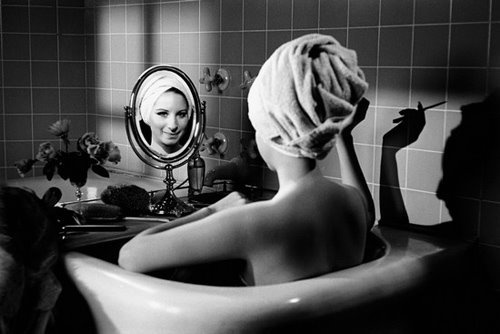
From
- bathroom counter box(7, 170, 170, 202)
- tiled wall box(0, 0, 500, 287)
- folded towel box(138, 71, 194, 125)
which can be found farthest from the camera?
bathroom counter box(7, 170, 170, 202)

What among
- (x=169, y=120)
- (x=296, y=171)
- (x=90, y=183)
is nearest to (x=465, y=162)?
(x=296, y=171)

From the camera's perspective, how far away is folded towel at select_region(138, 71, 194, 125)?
2.17 meters

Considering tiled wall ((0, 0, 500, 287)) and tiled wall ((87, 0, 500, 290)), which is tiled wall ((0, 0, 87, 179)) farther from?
tiled wall ((87, 0, 500, 290))

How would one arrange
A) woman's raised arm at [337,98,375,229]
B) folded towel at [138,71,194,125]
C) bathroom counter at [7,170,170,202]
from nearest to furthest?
1. woman's raised arm at [337,98,375,229]
2. folded towel at [138,71,194,125]
3. bathroom counter at [7,170,170,202]

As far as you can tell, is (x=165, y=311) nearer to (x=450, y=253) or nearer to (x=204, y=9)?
(x=450, y=253)

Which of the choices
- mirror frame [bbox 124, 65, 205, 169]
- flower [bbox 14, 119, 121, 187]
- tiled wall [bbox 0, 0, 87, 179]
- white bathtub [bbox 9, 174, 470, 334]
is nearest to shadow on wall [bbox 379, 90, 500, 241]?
white bathtub [bbox 9, 174, 470, 334]

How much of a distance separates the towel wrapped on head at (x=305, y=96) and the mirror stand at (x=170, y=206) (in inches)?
33.1

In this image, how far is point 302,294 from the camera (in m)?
1.33

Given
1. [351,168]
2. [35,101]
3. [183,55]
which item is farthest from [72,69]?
[351,168]

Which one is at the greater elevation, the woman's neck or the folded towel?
the folded towel

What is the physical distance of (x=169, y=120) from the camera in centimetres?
220

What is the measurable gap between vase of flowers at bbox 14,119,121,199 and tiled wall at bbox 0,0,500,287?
59 centimetres

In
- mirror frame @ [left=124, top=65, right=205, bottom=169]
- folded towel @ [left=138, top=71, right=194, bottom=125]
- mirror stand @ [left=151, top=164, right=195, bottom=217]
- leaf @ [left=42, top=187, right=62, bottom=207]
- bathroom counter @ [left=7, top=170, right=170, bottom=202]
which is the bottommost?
bathroom counter @ [left=7, top=170, right=170, bottom=202]

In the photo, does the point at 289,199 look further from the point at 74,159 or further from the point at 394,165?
the point at 74,159
